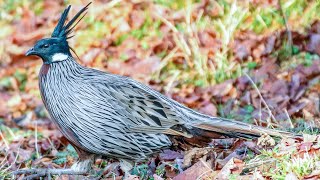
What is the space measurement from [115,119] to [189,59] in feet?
11.9

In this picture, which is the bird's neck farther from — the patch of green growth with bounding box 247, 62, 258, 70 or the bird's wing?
the patch of green growth with bounding box 247, 62, 258, 70

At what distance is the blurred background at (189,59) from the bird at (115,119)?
995 millimetres

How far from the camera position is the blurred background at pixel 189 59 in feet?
27.1

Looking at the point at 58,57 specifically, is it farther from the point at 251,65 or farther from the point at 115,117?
the point at 251,65

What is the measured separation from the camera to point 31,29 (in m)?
12.1

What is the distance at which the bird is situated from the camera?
621 cm

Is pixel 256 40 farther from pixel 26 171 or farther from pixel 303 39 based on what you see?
pixel 26 171

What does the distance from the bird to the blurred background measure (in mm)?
995

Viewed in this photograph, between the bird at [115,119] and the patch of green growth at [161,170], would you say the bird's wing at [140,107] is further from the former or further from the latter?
the patch of green growth at [161,170]

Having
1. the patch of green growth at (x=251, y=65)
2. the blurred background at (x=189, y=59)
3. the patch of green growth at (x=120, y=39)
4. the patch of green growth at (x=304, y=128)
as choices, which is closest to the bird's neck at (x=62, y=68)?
the blurred background at (x=189, y=59)

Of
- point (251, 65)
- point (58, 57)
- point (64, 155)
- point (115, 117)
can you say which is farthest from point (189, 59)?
point (115, 117)

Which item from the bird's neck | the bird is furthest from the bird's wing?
the bird's neck

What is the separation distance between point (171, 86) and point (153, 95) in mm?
3113

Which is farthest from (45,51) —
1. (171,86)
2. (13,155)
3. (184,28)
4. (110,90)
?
(184,28)
